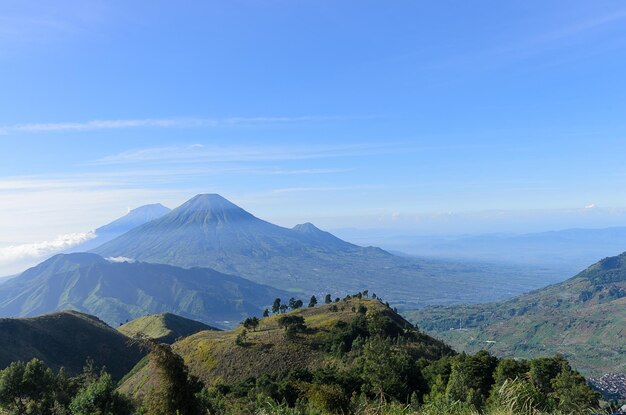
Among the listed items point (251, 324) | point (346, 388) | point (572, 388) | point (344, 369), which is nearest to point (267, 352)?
point (344, 369)

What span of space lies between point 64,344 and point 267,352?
2058 inches

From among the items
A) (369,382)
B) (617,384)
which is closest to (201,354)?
(369,382)

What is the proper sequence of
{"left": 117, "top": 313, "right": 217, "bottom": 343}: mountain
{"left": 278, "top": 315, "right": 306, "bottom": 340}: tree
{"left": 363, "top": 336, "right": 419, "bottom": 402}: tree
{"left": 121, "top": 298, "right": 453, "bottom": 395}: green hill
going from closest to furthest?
{"left": 363, "top": 336, "right": 419, "bottom": 402}: tree → {"left": 121, "top": 298, "right": 453, "bottom": 395}: green hill → {"left": 278, "top": 315, "right": 306, "bottom": 340}: tree → {"left": 117, "top": 313, "right": 217, "bottom": 343}: mountain

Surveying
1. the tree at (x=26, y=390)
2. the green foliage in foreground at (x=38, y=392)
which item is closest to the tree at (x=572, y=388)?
the green foliage in foreground at (x=38, y=392)

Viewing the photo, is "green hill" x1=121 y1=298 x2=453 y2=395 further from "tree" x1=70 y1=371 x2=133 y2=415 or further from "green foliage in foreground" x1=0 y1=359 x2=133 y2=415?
"tree" x1=70 y1=371 x2=133 y2=415

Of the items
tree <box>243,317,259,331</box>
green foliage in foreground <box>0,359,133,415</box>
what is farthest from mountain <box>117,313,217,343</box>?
Answer: green foliage in foreground <box>0,359,133,415</box>

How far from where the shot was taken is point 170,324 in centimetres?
12381

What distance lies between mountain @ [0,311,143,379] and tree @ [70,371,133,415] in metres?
57.7

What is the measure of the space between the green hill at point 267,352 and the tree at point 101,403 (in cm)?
A: 2919

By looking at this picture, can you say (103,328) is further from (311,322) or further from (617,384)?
(617,384)

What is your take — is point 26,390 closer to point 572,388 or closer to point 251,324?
point 572,388

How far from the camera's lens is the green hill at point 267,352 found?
62.3 metres

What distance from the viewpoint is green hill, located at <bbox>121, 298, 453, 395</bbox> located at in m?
62.3

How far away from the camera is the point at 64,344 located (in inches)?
3659
